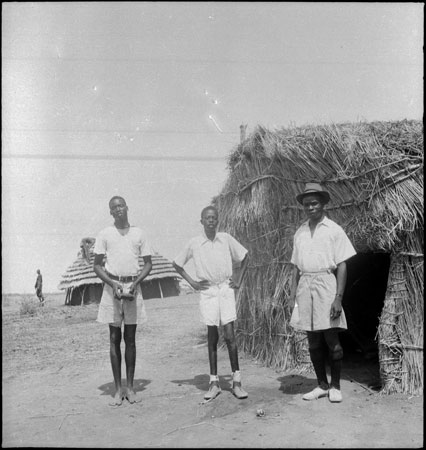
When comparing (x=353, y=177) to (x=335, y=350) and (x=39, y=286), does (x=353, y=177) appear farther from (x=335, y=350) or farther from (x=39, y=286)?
(x=39, y=286)

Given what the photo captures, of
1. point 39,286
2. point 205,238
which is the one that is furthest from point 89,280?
point 205,238

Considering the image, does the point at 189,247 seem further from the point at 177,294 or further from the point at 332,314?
the point at 177,294

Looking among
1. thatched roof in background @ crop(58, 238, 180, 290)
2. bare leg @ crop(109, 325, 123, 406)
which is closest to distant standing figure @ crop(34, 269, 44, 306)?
thatched roof in background @ crop(58, 238, 180, 290)

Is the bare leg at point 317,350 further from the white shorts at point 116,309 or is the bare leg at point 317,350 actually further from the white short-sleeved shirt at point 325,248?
the white shorts at point 116,309

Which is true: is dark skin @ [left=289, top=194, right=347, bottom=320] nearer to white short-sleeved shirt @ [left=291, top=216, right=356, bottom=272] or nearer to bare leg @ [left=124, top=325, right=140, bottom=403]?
white short-sleeved shirt @ [left=291, top=216, right=356, bottom=272]

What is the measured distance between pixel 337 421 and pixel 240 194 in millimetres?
3725

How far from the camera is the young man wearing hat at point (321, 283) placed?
4398 mm

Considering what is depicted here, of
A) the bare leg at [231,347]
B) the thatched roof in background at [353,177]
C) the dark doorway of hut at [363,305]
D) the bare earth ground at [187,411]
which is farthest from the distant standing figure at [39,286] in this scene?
the bare leg at [231,347]

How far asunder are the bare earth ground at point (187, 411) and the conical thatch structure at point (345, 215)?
1.35ft

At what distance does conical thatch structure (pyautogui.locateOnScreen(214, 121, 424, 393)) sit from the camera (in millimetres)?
4828

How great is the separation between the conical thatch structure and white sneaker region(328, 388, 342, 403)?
712 mm

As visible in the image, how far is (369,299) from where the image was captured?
7508 millimetres

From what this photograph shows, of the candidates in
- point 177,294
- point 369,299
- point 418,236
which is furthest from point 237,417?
point 177,294

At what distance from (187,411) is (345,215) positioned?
8.63 feet
